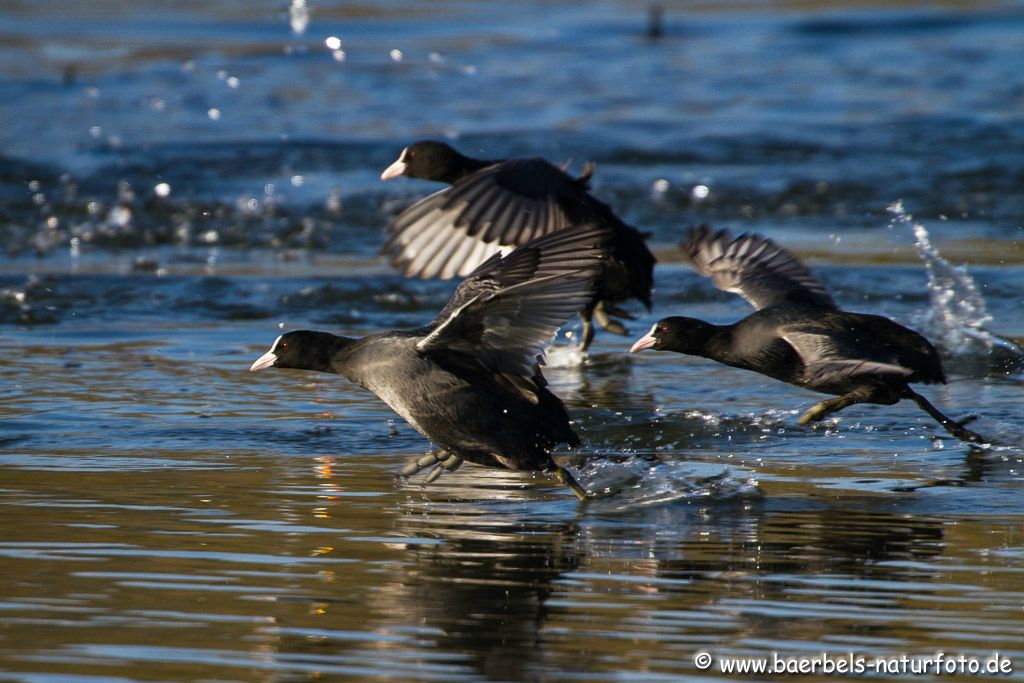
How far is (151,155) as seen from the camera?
47.2 ft

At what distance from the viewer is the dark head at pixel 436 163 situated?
26.9 feet

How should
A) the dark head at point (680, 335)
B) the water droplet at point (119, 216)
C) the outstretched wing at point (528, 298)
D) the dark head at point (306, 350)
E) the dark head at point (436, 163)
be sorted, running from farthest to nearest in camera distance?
the water droplet at point (119, 216) < the dark head at point (436, 163) < the dark head at point (680, 335) < the dark head at point (306, 350) < the outstretched wing at point (528, 298)

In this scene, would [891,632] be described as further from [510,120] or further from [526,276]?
[510,120]

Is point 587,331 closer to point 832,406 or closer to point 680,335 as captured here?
point 680,335

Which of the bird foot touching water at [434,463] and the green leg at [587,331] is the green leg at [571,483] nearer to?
the bird foot touching water at [434,463]

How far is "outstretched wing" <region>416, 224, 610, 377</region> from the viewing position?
5.01m

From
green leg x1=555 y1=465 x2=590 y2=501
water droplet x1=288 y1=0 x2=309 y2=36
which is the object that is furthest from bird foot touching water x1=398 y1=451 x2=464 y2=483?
water droplet x1=288 y1=0 x2=309 y2=36

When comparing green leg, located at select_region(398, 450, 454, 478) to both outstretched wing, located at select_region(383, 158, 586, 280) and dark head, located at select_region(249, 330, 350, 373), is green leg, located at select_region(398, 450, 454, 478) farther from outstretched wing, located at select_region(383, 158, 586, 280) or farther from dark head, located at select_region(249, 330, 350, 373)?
outstretched wing, located at select_region(383, 158, 586, 280)

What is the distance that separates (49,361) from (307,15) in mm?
14948

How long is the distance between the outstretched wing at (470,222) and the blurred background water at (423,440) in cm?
70

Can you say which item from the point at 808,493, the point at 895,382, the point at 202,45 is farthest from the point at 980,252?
the point at 202,45

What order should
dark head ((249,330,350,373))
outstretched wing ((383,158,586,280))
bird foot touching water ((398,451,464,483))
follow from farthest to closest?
outstretched wing ((383,158,586,280)) < dark head ((249,330,350,373)) < bird foot touching water ((398,451,464,483))

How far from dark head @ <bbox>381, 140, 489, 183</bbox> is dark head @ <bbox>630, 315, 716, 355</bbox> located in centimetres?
198

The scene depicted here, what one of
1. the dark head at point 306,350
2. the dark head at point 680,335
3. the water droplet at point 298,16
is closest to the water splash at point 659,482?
the dark head at point 680,335
